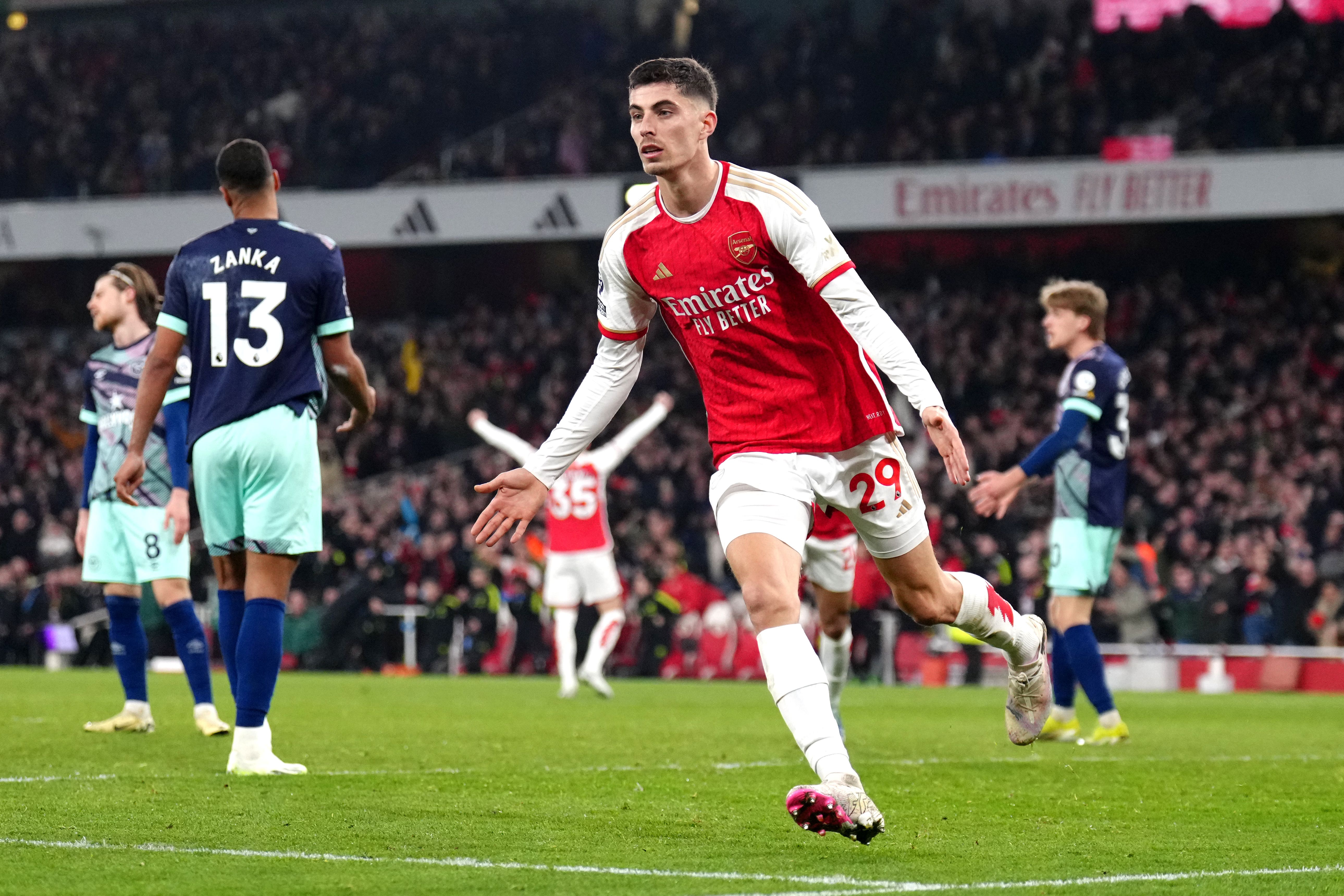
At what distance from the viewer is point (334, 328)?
6738 millimetres

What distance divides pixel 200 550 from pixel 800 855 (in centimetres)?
2105

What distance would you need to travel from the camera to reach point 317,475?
22.0 ft

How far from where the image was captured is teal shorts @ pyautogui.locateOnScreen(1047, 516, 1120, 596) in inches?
360

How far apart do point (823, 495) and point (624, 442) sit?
8.87m

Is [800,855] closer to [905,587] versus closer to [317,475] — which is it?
[905,587]

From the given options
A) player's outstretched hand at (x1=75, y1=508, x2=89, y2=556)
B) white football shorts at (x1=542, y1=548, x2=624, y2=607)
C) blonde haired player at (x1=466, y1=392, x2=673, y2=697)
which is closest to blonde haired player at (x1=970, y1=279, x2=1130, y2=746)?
player's outstretched hand at (x1=75, y1=508, x2=89, y2=556)

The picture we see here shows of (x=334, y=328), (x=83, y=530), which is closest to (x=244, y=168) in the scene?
(x=334, y=328)

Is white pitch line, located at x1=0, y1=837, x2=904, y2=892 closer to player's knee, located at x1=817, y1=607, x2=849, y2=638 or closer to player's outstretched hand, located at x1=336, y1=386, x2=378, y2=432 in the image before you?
player's outstretched hand, located at x1=336, y1=386, x2=378, y2=432

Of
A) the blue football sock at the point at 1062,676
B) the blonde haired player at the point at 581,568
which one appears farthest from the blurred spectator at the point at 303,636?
the blue football sock at the point at 1062,676

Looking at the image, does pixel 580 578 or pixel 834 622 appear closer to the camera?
pixel 834 622

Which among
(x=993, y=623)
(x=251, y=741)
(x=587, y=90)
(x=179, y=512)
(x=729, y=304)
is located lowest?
(x=251, y=741)

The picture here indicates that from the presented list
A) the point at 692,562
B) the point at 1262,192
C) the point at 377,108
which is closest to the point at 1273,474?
the point at 1262,192

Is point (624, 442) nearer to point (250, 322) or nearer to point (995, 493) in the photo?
point (995, 493)

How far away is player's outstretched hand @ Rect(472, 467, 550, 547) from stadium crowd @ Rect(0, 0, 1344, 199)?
2247 cm
